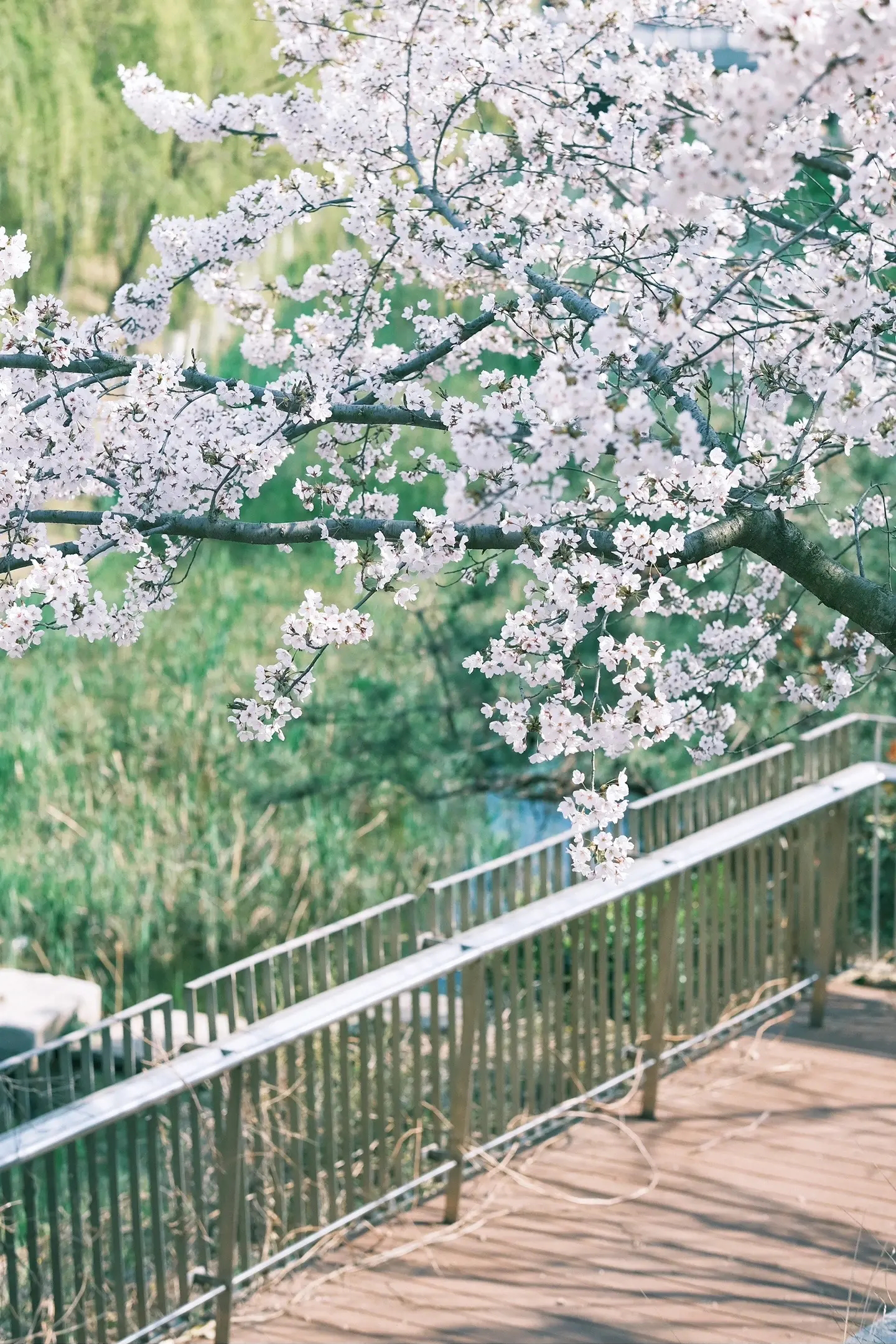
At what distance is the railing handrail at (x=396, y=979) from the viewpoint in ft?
11.3

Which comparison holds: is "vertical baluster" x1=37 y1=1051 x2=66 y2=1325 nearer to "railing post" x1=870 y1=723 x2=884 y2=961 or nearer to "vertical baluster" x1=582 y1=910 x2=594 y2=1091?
"vertical baluster" x1=582 y1=910 x2=594 y2=1091

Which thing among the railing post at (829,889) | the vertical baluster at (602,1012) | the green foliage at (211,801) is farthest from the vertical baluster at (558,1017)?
the green foliage at (211,801)

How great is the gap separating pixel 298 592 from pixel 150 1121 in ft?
24.6

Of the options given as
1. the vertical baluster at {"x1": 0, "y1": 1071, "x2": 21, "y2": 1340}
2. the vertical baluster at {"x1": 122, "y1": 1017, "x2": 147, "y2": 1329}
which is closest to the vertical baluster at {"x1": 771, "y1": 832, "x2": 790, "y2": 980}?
the vertical baluster at {"x1": 122, "y1": 1017, "x2": 147, "y2": 1329}

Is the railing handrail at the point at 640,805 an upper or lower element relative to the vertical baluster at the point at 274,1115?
upper

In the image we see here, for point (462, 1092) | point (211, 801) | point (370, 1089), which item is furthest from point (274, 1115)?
point (211, 801)

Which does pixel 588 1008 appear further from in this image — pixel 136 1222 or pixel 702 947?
pixel 136 1222

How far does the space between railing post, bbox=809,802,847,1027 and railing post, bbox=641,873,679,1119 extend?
879 mm

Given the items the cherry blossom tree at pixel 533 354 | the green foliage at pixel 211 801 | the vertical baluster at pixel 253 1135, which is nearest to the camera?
the cherry blossom tree at pixel 533 354

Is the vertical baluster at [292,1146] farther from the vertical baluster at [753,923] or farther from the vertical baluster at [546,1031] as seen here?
the vertical baluster at [753,923]

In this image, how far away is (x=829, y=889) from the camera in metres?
5.85

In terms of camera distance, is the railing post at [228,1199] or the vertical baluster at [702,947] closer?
the railing post at [228,1199]

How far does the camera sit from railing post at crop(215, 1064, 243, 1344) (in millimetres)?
3857

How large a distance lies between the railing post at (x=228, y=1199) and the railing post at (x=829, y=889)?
2564mm
